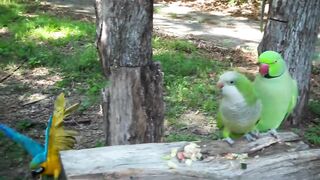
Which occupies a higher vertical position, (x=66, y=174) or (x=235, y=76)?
(x=235, y=76)

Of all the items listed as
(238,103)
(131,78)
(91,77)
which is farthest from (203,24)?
(238,103)

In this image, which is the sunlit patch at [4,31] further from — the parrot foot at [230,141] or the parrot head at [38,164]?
the parrot foot at [230,141]

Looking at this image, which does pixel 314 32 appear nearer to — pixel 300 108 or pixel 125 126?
pixel 300 108

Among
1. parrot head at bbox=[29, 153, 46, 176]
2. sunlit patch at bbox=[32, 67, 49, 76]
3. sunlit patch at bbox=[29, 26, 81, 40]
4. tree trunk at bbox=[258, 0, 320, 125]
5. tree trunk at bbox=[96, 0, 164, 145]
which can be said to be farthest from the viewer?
sunlit patch at bbox=[29, 26, 81, 40]

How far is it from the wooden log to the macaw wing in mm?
457

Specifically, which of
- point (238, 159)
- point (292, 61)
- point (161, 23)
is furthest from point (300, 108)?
point (161, 23)

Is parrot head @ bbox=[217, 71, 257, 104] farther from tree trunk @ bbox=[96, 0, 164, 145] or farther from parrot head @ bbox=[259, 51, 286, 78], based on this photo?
tree trunk @ bbox=[96, 0, 164, 145]

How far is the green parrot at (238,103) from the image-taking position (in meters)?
2.28

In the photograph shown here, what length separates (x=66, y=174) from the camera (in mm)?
2242

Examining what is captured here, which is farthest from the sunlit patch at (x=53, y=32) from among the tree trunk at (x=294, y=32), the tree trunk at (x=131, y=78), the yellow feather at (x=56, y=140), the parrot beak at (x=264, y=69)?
the parrot beak at (x=264, y=69)

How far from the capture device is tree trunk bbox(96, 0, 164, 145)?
3316mm

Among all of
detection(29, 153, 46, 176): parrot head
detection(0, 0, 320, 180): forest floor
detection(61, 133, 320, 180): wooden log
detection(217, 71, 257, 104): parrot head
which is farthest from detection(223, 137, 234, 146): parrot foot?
detection(0, 0, 320, 180): forest floor

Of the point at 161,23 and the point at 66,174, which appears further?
the point at 161,23

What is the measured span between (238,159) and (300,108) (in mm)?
2694
